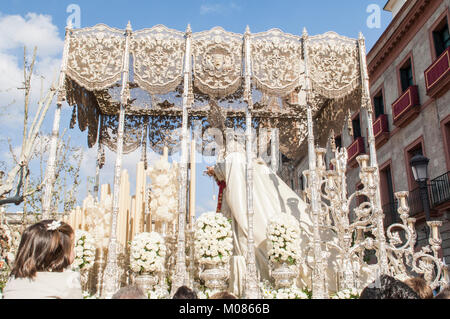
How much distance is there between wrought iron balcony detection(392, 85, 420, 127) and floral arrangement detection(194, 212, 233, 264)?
9243mm

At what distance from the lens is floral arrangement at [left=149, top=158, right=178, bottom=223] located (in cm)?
738

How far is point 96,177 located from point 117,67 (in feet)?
9.84

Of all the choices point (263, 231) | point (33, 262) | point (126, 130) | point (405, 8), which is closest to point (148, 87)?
point (126, 130)

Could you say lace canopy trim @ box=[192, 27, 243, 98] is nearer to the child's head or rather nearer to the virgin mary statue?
the virgin mary statue

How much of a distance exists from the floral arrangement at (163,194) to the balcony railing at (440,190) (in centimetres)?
771

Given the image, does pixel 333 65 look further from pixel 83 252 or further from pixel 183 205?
pixel 83 252

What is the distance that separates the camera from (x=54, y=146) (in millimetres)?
7082

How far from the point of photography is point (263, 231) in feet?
25.4

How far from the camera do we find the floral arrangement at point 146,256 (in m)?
6.10

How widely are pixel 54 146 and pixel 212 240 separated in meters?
3.26

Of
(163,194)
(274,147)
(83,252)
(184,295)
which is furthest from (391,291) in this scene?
(274,147)

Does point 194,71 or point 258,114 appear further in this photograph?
point 258,114

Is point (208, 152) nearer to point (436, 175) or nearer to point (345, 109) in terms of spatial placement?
point (345, 109)
